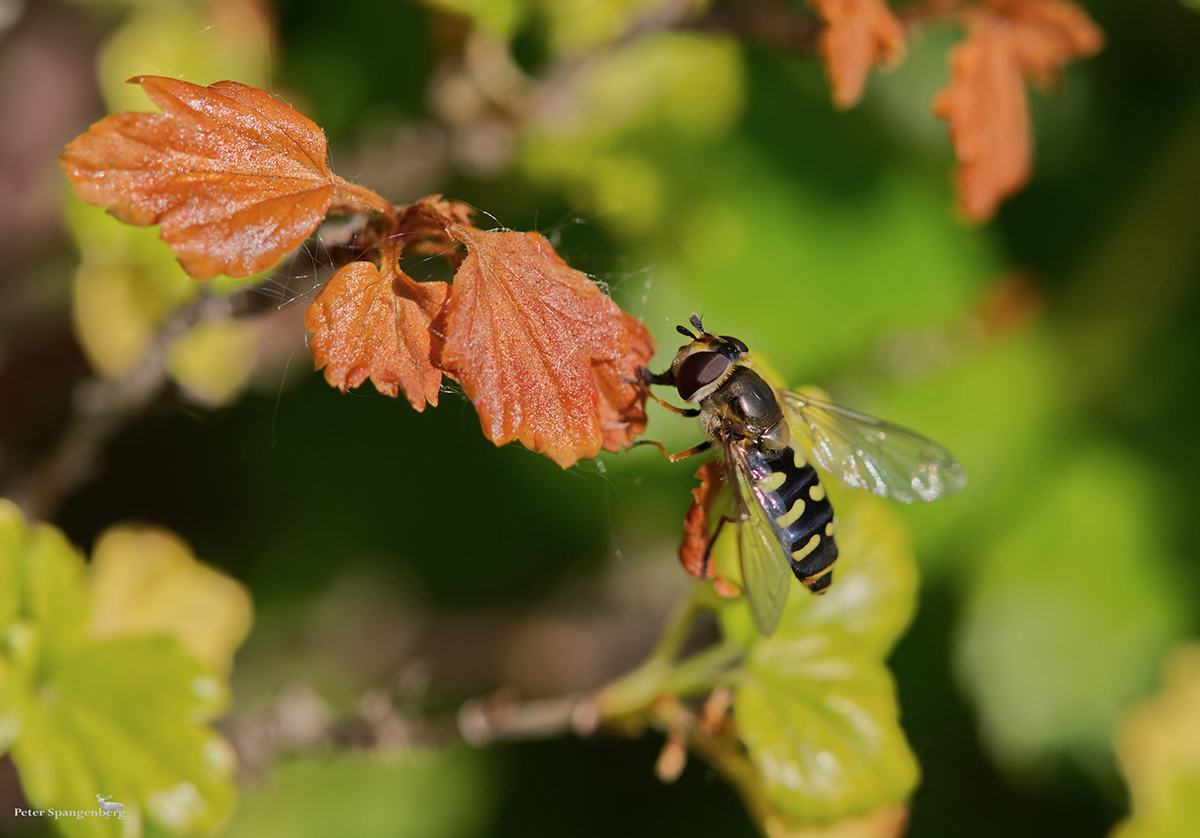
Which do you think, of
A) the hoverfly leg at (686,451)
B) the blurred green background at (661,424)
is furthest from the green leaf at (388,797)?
the hoverfly leg at (686,451)

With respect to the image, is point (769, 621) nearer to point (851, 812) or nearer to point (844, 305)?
point (851, 812)

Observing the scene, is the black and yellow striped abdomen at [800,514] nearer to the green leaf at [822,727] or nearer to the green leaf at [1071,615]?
the green leaf at [822,727]

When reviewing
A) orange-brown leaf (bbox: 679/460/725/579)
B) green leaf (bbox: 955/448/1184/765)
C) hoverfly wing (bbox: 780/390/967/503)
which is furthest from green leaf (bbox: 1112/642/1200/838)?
orange-brown leaf (bbox: 679/460/725/579)

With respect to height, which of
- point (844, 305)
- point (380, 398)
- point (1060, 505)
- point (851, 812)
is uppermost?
point (851, 812)

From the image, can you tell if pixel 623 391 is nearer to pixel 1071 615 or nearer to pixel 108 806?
pixel 108 806

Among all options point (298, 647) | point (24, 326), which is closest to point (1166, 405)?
point (298, 647)
